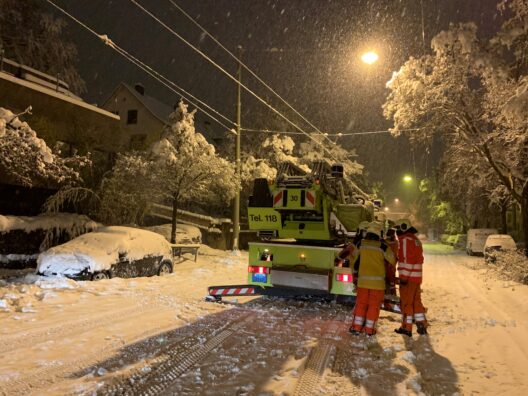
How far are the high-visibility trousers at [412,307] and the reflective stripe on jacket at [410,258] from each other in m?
0.13

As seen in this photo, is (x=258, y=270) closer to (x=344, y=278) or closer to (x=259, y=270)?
(x=259, y=270)

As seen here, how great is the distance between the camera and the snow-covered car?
9828mm

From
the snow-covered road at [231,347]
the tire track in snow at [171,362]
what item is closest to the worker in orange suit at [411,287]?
the snow-covered road at [231,347]

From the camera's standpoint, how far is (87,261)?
995 centimetres

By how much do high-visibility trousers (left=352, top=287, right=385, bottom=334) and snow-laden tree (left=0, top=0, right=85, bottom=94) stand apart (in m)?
20.4

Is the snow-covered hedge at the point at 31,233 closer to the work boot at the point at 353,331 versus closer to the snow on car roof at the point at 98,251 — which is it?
the snow on car roof at the point at 98,251

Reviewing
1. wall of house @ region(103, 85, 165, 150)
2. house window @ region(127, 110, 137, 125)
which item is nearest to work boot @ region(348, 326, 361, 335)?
wall of house @ region(103, 85, 165, 150)

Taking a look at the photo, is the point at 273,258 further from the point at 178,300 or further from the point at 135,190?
the point at 135,190

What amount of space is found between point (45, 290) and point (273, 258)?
4729mm

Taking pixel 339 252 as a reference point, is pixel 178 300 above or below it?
below

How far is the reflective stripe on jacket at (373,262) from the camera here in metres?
6.76

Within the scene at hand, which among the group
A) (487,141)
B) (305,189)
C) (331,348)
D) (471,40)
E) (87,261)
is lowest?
(331,348)

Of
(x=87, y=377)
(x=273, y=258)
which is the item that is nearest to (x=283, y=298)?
(x=273, y=258)

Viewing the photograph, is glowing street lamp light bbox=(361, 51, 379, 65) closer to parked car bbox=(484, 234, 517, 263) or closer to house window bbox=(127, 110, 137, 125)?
parked car bbox=(484, 234, 517, 263)
